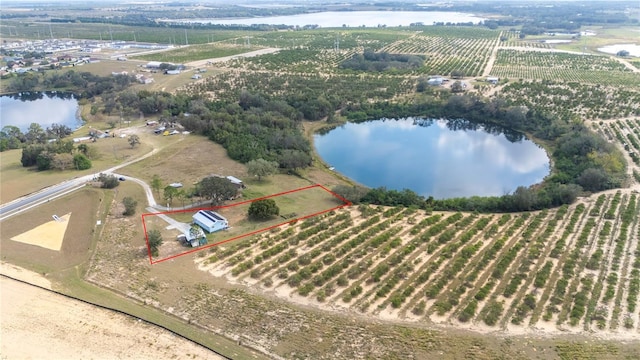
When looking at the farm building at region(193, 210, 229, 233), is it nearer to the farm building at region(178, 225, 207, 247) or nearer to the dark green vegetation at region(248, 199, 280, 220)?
the farm building at region(178, 225, 207, 247)

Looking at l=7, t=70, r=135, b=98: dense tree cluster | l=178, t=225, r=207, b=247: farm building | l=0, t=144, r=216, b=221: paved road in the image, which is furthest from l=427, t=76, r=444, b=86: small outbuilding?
l=178, t=225, r=207, b=247: farm building

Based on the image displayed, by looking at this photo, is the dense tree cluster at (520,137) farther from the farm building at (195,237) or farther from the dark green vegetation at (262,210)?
the farm building at (195,237)

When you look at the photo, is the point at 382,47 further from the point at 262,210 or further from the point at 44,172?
the point at 262,210

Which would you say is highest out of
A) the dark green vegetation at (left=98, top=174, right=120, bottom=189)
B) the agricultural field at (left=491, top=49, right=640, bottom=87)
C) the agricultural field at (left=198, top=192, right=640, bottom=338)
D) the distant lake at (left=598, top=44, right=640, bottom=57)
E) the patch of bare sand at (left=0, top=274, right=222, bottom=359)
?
the distant lake at (left=598, top=44, right=640, bottom=57)

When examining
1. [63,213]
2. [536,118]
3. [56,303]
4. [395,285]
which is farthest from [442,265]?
[536,118]

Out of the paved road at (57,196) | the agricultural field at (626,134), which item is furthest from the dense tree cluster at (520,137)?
the paved road at (57,196)

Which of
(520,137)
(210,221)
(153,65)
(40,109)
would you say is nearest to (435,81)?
(520,137)
